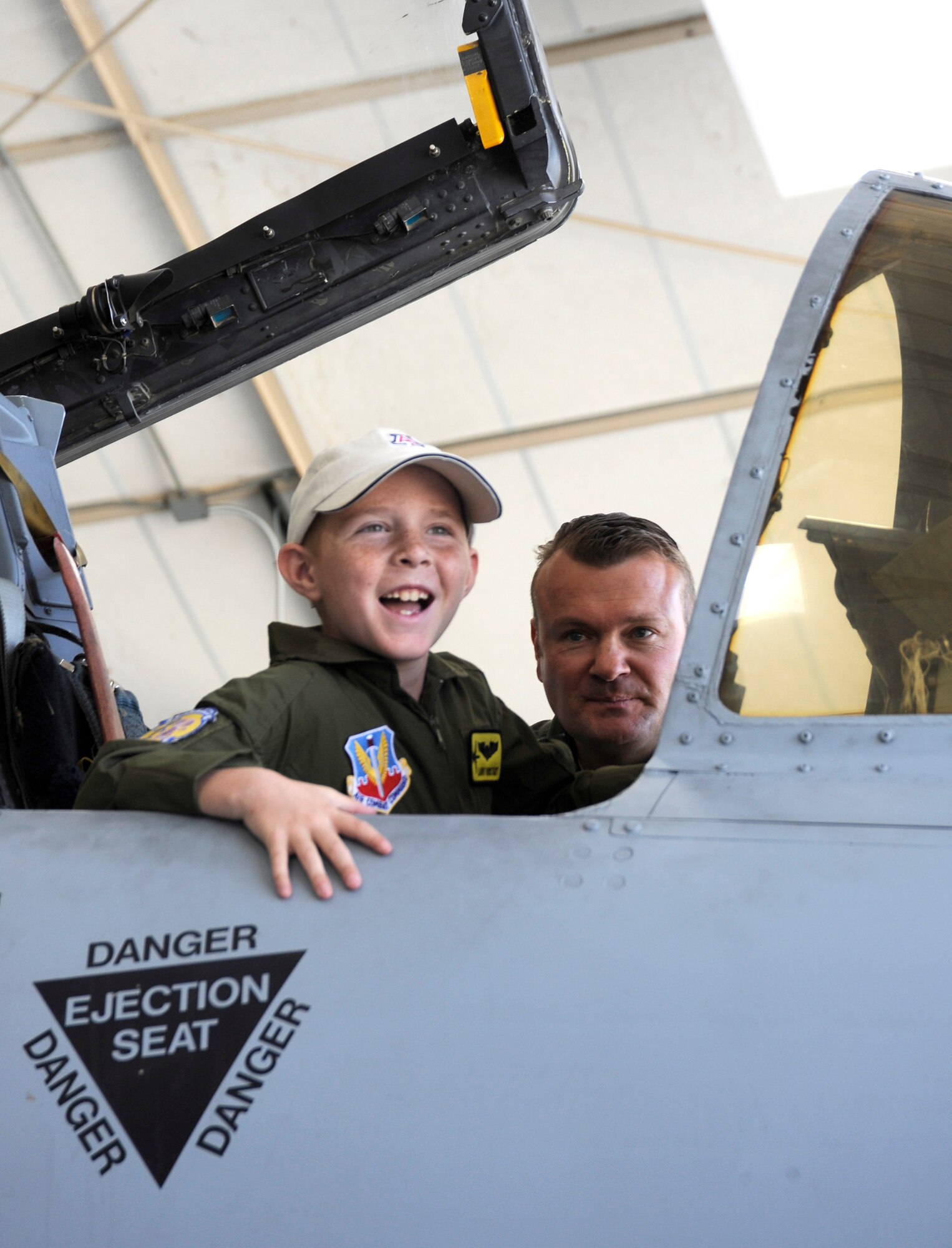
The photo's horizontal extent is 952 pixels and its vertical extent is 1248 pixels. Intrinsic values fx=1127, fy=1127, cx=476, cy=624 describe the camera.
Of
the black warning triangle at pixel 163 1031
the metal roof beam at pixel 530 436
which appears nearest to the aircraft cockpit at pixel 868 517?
the black warning triangle at pixel 163 1031

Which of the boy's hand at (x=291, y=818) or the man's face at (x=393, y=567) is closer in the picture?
the boy's hand at (x=291, y=818)

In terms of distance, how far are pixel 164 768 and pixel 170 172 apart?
2.79 meters

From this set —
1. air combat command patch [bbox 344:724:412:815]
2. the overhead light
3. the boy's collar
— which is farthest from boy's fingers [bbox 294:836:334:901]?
the overhead light

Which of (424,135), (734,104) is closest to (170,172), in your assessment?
(424,135)

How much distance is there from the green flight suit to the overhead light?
5754mm

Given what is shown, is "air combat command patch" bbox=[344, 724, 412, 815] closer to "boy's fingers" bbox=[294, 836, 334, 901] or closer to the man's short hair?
"boy's fingers" bbox=[294, 836, 334, 901]

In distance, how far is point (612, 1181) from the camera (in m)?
0.87

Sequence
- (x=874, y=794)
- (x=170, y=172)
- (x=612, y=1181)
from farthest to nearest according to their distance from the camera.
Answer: (x=170, y=172) → (x=874, y=794) → (x=612, y=1181)

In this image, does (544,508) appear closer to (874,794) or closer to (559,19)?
(559,19)

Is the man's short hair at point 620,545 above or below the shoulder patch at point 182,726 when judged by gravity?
above

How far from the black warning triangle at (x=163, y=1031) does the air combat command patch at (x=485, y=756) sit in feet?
2.23

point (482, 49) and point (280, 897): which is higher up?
point (482, 49)

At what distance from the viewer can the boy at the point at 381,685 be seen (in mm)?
1363

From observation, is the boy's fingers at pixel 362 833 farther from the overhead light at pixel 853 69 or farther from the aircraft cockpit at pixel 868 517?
the overhead light at pixel 853 69
